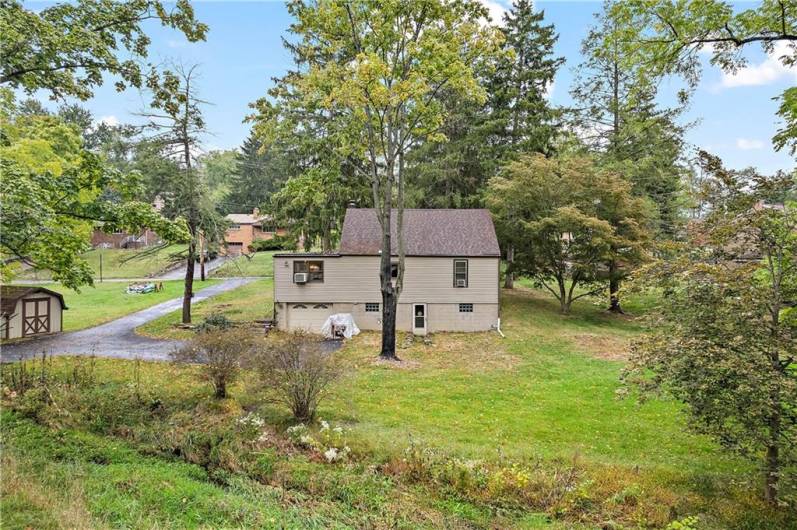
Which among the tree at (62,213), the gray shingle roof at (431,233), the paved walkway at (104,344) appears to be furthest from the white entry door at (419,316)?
the tree at (62,213)

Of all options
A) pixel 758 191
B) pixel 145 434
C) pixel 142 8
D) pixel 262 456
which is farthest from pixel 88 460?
pixel 758 191

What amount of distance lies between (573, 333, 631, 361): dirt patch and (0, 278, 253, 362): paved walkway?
51.0 feet

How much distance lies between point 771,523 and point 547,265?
60.1ft

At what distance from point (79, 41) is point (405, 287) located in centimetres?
1506

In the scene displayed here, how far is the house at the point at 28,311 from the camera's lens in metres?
17.6

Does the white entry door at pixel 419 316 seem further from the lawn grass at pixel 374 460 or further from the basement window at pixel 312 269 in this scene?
the lawn grass at pixel 374 460

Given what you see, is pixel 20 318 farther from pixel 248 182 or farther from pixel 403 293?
pixel 248 182

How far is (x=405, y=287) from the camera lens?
812 inches

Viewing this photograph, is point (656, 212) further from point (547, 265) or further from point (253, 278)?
point (253, 278)

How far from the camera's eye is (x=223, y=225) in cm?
2117

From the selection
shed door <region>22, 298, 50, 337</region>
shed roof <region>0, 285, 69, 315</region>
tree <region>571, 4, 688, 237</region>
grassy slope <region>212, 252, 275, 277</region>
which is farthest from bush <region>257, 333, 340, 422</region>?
grassy slope <region>212, 252, 275, 277</region>

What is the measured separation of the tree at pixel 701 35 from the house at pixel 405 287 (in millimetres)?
13114

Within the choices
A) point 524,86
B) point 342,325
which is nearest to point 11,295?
point 342,325

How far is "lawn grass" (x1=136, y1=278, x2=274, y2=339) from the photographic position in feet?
63.3
